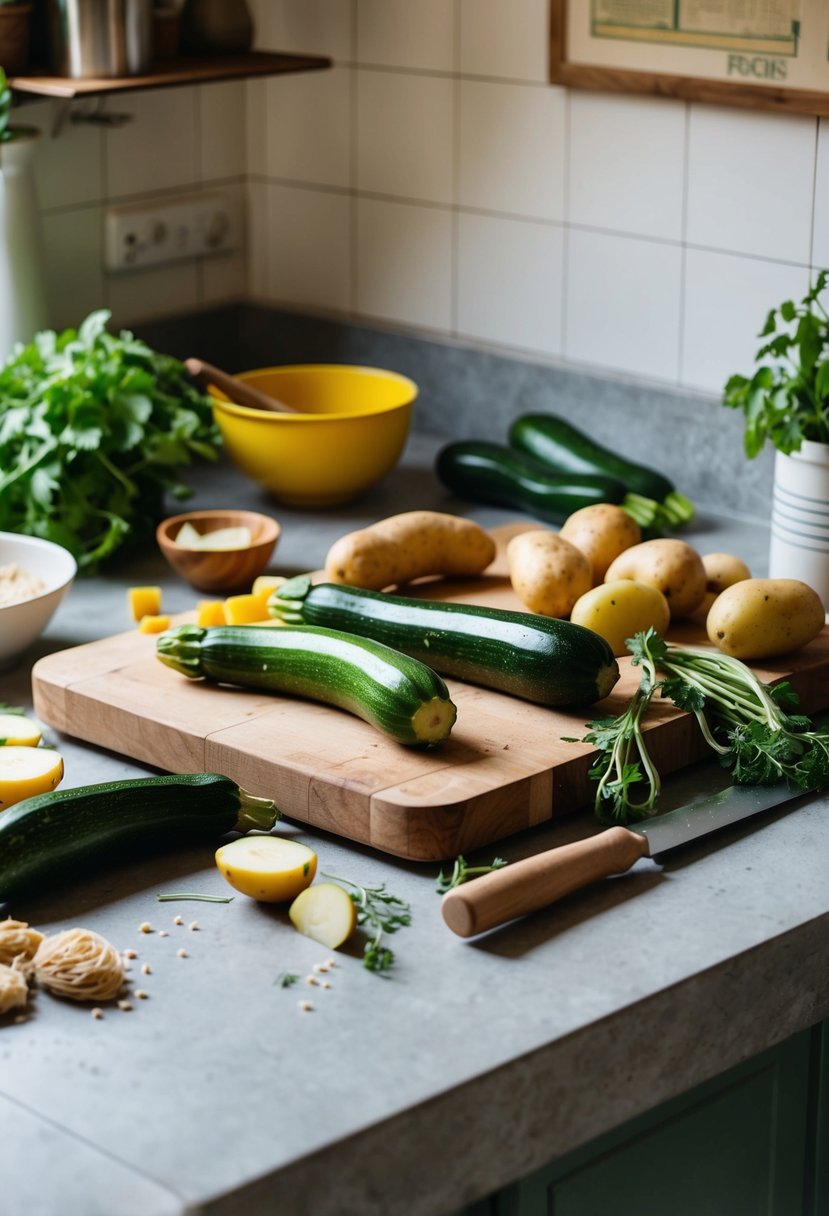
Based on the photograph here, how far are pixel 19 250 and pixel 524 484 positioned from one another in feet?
2.15

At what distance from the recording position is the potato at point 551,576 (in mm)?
1522

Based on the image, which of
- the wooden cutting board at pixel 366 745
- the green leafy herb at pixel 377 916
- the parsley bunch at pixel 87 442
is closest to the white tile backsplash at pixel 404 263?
the parsley bunch at pixel 87 442

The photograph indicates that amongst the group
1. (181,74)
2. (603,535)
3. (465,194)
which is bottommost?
(603,535)

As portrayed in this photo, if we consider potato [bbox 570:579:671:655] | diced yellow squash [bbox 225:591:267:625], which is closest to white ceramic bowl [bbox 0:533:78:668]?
diced yellow squash [bbox 225:591:267:625]

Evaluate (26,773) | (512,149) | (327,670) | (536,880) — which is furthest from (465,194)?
(536,880)

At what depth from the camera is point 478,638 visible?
53.7 inches

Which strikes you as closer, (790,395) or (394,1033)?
(394,1033)

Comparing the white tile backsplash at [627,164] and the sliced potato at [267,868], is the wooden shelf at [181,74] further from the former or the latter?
the sliced potato at [267,868]

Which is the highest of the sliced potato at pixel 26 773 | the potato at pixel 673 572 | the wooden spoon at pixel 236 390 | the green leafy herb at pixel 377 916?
the wooden spoon at pixel 236 390

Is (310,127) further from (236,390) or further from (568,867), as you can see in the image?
(568,867)

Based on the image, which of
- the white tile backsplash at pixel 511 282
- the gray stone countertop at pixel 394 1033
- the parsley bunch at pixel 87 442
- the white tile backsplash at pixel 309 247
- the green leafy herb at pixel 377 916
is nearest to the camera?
the gray stone countertop at pixel 394 1033

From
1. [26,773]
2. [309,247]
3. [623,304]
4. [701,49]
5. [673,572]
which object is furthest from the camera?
[309,247]

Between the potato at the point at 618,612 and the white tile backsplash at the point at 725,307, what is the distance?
1.84 feet

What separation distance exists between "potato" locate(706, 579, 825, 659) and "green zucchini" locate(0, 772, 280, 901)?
0.44 m
